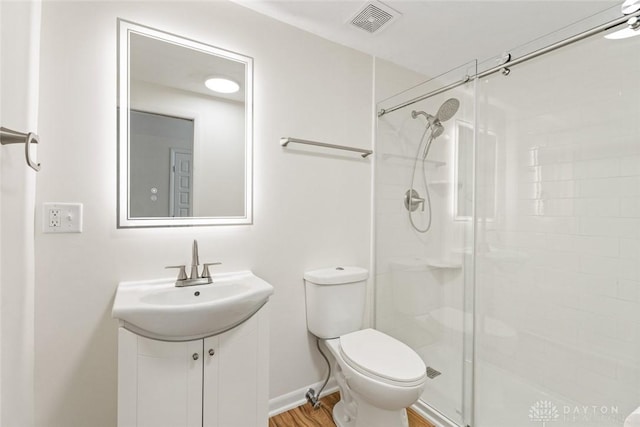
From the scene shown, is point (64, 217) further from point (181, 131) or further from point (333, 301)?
point (333, 301)

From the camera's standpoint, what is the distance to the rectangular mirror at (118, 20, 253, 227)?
1.31 meters

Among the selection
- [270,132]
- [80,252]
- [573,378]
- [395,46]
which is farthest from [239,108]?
[573,378]

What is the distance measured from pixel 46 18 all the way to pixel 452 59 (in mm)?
2260

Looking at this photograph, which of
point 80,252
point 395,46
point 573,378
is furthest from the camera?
point 395,46

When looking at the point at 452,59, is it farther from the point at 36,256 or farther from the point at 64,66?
the point at 36,256

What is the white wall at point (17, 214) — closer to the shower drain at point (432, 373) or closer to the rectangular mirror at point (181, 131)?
the rectangular mirror at point (181, 131)

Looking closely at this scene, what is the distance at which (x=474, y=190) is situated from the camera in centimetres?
156

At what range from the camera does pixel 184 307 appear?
1023 millimetres

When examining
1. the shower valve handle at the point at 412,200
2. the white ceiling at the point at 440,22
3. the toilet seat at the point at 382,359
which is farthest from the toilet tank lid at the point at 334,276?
the white ceiling at the point at 440,22

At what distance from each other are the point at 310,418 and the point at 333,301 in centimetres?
64

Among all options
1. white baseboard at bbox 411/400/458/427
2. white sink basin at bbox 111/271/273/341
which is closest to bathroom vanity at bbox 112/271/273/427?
white sink basin at bbox 111/271/273/341

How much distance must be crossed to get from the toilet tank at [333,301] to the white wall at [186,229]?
0.09 meters

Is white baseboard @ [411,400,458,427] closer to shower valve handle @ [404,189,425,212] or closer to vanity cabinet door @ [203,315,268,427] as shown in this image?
vanity cabinet door @ [203,315,268,427]

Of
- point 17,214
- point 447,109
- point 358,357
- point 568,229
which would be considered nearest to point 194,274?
point 17,214
